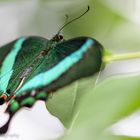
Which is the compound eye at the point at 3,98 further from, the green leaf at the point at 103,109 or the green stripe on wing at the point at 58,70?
the green leaf at the point at 103,109

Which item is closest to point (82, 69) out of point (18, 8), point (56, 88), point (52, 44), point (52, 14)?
point (56, 88)

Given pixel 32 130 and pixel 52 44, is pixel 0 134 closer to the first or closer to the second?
pixel 32 130

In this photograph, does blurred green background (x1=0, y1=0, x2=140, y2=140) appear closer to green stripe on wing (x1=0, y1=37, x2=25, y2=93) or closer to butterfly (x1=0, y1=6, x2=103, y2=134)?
butterfly (x1=0, y1=6, x2=103, y2=134)

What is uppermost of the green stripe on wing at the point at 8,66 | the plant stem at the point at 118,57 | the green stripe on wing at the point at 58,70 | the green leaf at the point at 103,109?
the green leaf at the point at 103,109

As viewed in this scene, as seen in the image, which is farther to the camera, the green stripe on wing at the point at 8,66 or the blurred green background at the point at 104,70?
the green stripe on wing at the point at 8,66

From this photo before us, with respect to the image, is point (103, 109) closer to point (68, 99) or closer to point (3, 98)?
point (68, 99)

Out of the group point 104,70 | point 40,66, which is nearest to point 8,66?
point 40,66

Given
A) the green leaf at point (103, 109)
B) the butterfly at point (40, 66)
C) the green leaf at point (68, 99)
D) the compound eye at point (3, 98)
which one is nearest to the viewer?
the green leaf at point (103, 109)

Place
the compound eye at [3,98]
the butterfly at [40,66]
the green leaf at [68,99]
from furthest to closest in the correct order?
the compound eye at [3,98], the butterfly at [40,66], the green leaf at [68,99]

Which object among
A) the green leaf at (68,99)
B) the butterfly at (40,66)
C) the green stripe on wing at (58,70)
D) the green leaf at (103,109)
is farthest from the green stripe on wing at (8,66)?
the green leaf at (103,109)
